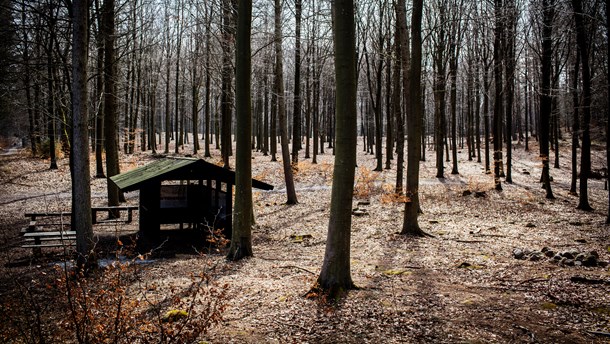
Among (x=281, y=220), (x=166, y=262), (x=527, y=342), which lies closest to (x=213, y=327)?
(x=527, y=342)

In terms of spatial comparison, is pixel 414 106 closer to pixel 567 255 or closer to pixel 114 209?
pixel 567 255

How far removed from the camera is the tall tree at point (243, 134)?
30.2 ft

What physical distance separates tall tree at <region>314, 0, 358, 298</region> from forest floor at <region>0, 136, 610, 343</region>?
1023 mm

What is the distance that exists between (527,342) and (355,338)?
2.07 meters

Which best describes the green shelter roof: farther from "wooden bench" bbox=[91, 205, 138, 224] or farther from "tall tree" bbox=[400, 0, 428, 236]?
"tall tree" bbox=[400, 0, 428, 236]

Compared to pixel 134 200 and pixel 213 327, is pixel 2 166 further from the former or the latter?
pixel 213 327

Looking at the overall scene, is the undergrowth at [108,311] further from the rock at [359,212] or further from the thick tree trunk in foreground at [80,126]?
the rock at [359,212]

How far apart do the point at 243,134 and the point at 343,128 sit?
11.8 ft

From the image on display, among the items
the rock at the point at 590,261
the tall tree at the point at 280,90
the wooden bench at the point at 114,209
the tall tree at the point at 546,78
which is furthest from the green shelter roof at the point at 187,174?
the tall tree at the point at 546,78

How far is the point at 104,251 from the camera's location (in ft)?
35.9

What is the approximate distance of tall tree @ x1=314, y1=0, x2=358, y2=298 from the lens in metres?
6.36

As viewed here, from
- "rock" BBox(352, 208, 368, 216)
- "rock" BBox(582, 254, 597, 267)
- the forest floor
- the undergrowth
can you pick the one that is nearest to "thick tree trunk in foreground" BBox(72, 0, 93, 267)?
the undergrowth

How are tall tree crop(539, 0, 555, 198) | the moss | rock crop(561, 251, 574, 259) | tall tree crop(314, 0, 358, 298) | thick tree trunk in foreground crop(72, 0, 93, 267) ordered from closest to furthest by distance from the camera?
the moss, tall tree crop(314, 0, 358, 298), thick tree trunk in foreground crop(72, 0, 93, 267), rock crop(561, 251, 574, 259), tall tree crop(539, 0, 555, 198)

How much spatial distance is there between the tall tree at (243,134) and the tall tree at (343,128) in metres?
3.36
